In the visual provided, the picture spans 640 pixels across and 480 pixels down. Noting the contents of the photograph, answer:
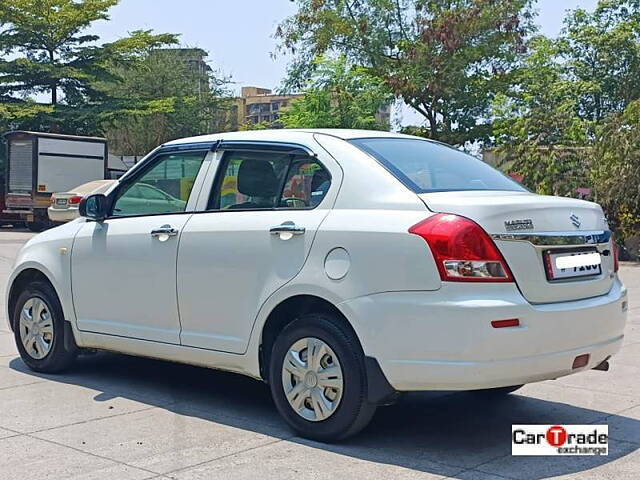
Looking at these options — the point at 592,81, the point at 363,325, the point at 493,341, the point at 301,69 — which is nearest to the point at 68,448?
the point at 363,325

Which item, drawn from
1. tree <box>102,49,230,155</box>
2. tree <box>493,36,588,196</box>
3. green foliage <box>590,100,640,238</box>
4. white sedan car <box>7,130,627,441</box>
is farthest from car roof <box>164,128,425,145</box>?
tree <box>102,49,230,155</box>

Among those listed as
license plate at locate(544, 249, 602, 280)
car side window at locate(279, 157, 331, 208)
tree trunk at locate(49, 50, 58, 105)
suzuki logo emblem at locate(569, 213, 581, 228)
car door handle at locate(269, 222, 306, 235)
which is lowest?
license plate at locate(544, 249, 602, 280)

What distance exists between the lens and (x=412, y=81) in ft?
126

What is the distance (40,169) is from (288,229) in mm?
25724

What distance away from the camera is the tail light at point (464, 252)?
4754 mm

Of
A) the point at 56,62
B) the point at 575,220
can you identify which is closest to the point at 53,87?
the point at 56,62

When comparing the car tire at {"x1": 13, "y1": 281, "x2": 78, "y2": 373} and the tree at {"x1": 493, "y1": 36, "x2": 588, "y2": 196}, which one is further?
the tree at {"x1": 493, "y1": 36, "x2": 588, "y2": 196}

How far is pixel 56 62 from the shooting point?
1602 inches

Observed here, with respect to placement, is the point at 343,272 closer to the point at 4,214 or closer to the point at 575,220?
the point at 575,220

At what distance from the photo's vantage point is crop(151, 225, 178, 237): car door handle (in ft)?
19.8

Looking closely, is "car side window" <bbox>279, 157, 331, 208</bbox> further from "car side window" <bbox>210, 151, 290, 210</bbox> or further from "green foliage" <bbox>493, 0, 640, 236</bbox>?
"green foliage" <bbox>493, 0, 640, 236</bbox>

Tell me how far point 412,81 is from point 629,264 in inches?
757

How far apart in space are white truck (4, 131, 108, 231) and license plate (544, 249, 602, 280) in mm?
26234

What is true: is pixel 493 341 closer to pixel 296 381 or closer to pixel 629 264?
pixel 296 381
